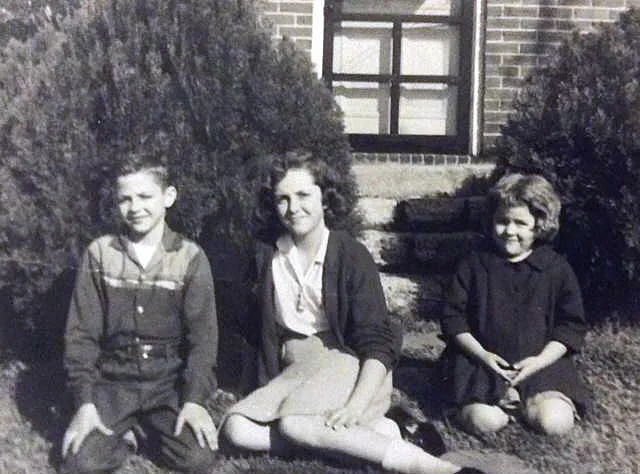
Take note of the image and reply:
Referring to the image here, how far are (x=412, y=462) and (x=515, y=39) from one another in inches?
99.2

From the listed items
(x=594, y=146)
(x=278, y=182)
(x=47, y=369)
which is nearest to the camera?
(x=278, y=182)

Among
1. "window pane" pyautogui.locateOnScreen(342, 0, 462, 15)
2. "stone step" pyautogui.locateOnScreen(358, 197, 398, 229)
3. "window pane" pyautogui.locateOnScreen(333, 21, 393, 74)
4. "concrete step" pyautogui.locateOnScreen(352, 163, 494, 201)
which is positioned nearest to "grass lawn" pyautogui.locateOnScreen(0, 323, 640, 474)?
"stone step" pyautogui.locateOnScreen(358, 197, 398, 229)

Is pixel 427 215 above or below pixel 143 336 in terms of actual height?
above

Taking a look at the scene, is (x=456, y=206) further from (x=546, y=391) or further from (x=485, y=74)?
(x=546, y=391)

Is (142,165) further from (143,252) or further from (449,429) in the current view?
(449,429)

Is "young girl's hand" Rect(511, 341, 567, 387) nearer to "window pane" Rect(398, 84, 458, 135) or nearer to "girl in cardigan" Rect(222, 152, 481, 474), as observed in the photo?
"girl in cardigan" Rect(222, 152, 481, 474)

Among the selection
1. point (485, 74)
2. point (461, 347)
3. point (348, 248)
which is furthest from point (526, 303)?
point (485, 74)

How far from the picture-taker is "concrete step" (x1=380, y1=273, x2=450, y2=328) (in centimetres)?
436

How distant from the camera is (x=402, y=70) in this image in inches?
203

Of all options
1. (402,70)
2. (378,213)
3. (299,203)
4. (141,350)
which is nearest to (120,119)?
(299,203)

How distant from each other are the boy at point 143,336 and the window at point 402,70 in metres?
1.87

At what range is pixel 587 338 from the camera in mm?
4242

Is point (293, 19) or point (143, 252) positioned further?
point (293, 19)

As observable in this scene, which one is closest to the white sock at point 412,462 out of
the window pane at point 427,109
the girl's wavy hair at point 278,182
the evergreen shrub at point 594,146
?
the girl's wavy hair at point 278,182
